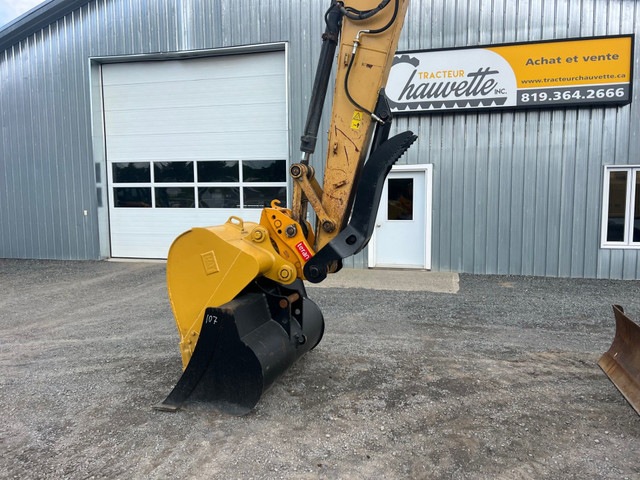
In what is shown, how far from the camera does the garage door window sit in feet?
33.8

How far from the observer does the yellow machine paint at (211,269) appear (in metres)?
3.46

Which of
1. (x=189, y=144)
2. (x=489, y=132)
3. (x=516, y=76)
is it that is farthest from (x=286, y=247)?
(x=189, y=144)

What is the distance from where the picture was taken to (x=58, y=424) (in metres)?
3.31

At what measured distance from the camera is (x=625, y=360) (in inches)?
147

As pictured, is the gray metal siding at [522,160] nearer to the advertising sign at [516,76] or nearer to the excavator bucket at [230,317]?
the advertising sign at [516,76]

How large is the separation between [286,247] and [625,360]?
113 inches

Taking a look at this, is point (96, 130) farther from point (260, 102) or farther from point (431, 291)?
point (431, 291)

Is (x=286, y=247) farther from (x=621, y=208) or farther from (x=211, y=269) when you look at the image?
(x=621, y=208)

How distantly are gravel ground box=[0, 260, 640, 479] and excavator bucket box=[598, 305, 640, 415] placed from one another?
0.48 feet

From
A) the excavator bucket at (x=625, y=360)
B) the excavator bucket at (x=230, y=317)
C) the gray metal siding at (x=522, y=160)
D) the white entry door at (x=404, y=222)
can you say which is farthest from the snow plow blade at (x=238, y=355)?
the gray metal siding at (x=522, y=160)

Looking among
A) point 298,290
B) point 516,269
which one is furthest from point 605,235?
point 298,290

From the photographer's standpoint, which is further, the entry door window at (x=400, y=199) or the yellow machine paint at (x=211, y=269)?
the entry door window at (x=400, y=199)

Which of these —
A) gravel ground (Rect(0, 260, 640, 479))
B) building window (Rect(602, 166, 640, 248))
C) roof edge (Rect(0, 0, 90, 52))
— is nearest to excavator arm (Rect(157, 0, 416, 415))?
gravel ground (Rect(0, 260, 640, 479))

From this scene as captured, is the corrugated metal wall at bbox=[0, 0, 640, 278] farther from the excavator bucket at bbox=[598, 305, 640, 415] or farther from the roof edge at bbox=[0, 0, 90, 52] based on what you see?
the excavator bucket at bbox=[598, 305, 640, 415]
